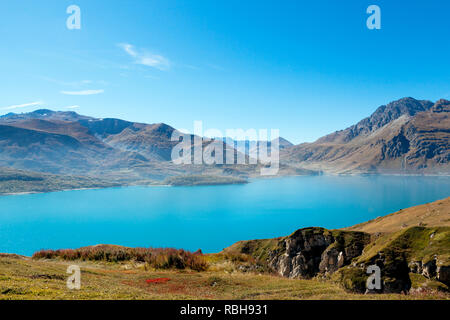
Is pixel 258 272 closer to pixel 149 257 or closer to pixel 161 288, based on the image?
pixel 161 288

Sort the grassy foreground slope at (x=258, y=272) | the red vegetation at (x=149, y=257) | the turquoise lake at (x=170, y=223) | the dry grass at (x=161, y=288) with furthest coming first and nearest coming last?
1. the turquoise lake at (x=170, y=223)
2. the red vegetation at (x=149, y=257)
3. the grassy foreground slope at (x=258, y=272)
4. the dry grass at (x=161, y=288)

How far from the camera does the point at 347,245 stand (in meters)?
31.7

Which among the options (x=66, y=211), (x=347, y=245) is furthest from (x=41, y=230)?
(x=347, y=245)

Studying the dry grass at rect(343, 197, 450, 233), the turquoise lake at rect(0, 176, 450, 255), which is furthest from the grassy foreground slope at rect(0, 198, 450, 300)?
the turquoise lake at rect(0, 176, 450, 255)

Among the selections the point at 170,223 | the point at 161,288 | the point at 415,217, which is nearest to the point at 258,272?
the point at 161,288

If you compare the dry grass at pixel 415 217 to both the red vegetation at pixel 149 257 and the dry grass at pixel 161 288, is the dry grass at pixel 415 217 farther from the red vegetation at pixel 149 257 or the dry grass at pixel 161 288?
the red vegetation at pixel 149 257

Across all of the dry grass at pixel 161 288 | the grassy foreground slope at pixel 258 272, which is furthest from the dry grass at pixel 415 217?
the dry grass at pixel 161 288

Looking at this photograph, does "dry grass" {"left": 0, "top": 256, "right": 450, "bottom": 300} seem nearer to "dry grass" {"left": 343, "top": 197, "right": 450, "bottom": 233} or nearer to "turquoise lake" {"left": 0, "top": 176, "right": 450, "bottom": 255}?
"dry grass" {"left": 343, "top": 197, "right": 450, "bottom": 233}

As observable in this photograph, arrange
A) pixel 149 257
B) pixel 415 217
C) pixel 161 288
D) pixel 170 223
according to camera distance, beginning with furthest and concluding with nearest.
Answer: pixel 170 223 → pixel 415 217 → pixel 149 257 → pixel 161 288

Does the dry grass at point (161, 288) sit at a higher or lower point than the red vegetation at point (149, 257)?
higher

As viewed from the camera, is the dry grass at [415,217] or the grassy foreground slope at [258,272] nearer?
the grassy foreground slope at [258,272]

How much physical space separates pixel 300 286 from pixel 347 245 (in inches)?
650

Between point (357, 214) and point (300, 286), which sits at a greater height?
point (300, 286)
